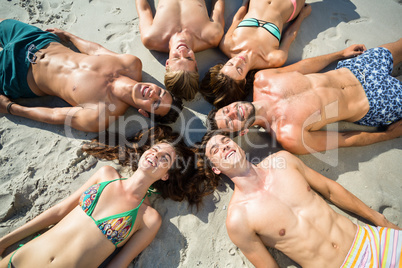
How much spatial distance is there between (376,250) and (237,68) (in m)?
3.11

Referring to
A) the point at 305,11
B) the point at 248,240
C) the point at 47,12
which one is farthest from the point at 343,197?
the point at 47,12

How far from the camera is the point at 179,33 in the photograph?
411 centimetres

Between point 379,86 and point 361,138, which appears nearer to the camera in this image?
point 379,86

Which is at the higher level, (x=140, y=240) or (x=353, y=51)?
(x=353, y=51)

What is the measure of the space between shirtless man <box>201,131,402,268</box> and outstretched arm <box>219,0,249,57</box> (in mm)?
1953

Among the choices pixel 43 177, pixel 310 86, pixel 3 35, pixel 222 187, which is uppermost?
pixel 3 35

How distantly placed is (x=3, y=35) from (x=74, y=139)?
2.14 m

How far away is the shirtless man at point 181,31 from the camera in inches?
150

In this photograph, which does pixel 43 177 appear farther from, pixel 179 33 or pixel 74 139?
pixel 179 33

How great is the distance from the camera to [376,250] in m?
2.86

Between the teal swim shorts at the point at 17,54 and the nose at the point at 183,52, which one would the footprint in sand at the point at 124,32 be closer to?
the teal swim shorts at the point at 17,54

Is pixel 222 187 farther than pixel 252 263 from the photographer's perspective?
Yes

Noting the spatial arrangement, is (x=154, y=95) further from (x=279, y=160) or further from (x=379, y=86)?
(x=379, y=86)

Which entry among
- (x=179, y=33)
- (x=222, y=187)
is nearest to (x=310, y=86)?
(x=222, y=187)
